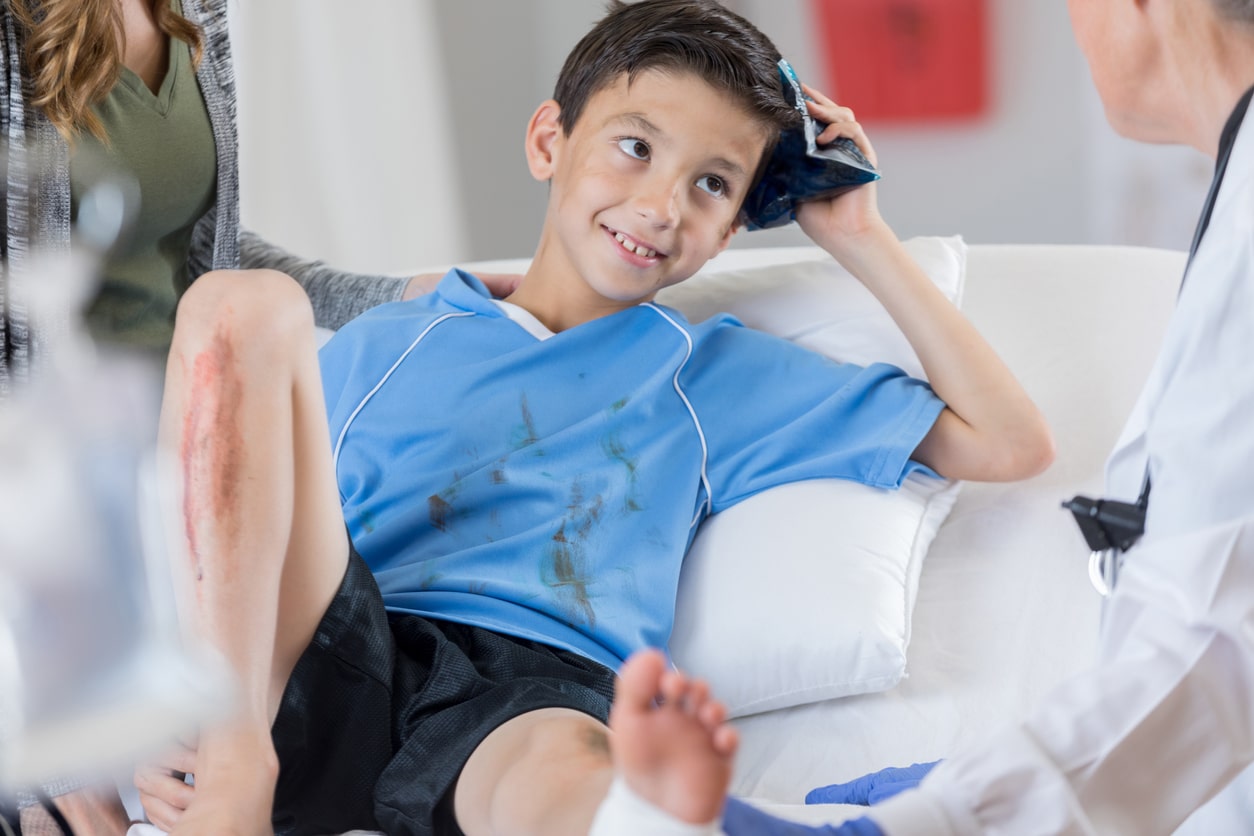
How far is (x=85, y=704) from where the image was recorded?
2.06 feet

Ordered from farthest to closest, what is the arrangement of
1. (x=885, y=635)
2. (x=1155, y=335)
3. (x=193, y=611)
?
(x=1155, y=335) < (x=885, y=635) < (x=193, y=611)

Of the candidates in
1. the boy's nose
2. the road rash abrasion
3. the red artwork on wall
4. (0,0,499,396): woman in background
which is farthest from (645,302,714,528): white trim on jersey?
the red artwork on wall

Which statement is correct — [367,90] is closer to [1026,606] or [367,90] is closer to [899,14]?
[899,14]

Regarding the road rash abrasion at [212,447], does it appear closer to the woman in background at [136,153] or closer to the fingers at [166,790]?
the fingers at [166,790]

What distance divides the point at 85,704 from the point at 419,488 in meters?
0.47

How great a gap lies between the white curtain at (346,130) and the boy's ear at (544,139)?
1.37 metres

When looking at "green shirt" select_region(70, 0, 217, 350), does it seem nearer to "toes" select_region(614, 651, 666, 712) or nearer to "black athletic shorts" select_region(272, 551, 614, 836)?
"black athletic shorts" select_region(272, 551, 614, 836)

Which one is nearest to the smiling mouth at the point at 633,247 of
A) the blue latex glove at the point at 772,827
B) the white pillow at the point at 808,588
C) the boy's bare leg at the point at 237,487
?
the white pillow at the point at 808,588

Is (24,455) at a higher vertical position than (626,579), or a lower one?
higher

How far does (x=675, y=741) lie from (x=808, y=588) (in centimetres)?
54

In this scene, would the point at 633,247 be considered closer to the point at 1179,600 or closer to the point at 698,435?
the point at 698,435

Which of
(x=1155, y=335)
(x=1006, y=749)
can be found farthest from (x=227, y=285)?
(x=1155, y=335)

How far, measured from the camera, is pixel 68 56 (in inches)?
44.3

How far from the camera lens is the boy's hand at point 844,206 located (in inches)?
48.1
